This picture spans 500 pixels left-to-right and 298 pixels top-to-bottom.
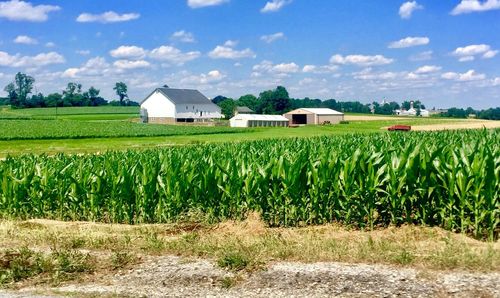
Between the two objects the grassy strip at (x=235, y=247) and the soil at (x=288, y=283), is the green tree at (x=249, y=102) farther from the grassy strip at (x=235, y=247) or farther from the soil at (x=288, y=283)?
the soil at (x=288, y=283)

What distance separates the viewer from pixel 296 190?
11.4 metres

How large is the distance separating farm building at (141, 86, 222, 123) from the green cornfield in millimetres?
112575

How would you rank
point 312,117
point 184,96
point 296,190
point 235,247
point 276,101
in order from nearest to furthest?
point 235,247 < point 296,190 < point 312,117 < point 184,96 < point 276,101

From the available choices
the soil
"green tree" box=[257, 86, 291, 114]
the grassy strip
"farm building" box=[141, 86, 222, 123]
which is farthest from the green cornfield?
"green tree" box=[257, 86, 291, 114]

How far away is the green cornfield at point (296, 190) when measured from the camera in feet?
33.1

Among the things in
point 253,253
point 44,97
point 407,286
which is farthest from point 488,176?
point 44,97

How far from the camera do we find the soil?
684cm

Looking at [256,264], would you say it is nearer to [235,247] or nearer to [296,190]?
[235,247]

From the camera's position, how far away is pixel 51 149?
50781 mm

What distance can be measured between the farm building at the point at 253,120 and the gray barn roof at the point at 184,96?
785 inches

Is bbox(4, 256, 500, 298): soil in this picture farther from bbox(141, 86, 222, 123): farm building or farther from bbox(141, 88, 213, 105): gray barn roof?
bbox(141, 88, 213, 105): gray barn roof

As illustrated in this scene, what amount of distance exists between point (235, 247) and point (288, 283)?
1940 millimetres

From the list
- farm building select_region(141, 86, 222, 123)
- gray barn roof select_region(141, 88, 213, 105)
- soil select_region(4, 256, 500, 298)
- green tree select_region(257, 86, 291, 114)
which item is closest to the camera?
soil select_region(4, 256, 500, 298)

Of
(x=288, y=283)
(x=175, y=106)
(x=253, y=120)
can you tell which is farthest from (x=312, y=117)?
(x=288, y=283)
